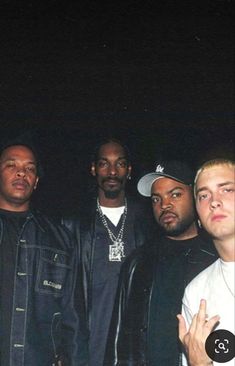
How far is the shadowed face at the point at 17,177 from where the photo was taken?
1.91 meters

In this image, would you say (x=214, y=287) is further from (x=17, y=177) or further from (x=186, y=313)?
(x=17, y=177)

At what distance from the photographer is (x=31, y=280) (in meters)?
1.79

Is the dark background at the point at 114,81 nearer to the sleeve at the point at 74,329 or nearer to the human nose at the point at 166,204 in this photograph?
the human nose at the point at 166,204

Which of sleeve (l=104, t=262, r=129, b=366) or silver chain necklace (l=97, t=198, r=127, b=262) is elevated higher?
silver chain necklace (l=97, t=198, r=127, b=262)

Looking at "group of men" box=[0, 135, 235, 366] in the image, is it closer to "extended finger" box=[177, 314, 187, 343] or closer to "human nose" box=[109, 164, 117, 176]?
"extended finger" box=[177, 314, 187, 343]

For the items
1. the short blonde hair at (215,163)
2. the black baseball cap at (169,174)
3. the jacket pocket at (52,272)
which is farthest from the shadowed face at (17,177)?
the short blonde hair at (215,163)

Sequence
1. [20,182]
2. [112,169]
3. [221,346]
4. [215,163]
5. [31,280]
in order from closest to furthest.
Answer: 1. [221,346]
2. [215,163]
3. [31,280]
4. [20,182]
5. [112,169]

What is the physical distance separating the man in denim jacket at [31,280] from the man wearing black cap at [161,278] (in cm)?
23

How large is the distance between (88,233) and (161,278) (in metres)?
0.56

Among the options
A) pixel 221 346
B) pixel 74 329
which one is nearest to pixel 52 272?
pixel 74 329

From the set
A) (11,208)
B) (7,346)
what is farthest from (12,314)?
(11,208)

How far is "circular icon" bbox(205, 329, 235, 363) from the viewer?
50.2 inches

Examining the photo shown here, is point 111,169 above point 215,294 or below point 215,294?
above

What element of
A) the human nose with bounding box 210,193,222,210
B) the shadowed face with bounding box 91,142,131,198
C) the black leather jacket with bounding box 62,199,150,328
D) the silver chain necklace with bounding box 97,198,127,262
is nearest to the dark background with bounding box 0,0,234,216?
the shadowed face with bounding box 91,142,131,198
